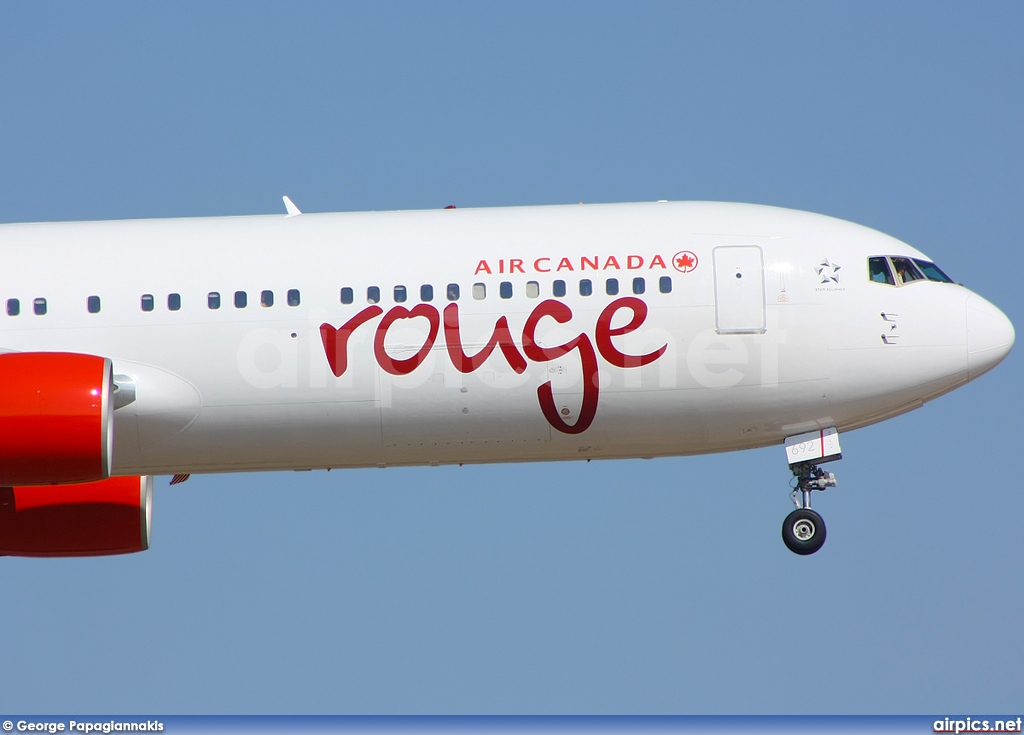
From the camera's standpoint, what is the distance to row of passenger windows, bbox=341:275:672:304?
34719 millimetres

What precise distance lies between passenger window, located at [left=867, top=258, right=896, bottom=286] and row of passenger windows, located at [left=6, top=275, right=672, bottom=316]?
13.4 ft

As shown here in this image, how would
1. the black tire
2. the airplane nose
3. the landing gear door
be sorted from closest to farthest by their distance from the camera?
the landing gear door → the airplane nose → the black tire

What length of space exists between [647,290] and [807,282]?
3.16 meters

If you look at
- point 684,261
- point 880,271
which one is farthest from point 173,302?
point 880,271

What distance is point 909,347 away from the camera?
35.2m

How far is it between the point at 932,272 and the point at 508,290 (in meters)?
8.66

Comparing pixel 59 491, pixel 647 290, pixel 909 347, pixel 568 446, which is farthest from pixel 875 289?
pixel 59 491

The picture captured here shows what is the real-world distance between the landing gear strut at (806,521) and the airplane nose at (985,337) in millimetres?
3644

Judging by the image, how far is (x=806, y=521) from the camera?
121 ft

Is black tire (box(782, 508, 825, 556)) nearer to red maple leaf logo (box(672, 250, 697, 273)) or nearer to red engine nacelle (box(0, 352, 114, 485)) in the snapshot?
red maple leaf logo (box(672, 250, 697, 273))

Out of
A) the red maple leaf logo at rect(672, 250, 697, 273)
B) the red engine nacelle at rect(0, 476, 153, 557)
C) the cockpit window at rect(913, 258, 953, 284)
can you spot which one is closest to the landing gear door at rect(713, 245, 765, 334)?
the red maple leaf logo at rect(672, 250, 697, 273)

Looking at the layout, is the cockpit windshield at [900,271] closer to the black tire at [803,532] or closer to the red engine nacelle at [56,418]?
the black tire at [803,532]

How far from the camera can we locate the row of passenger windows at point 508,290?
114ft

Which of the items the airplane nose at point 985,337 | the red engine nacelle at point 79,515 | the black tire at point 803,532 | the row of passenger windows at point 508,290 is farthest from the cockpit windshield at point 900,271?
the red engine nacelle at point 79,515
